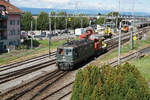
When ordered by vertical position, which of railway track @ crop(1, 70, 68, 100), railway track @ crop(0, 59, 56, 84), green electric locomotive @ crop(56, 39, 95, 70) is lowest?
railway track @ crop(1, 70, 68, 100)

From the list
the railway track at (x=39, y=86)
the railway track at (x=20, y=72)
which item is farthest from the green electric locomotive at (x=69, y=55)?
the railway track at (x=20, y=72)

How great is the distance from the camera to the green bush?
10281mm

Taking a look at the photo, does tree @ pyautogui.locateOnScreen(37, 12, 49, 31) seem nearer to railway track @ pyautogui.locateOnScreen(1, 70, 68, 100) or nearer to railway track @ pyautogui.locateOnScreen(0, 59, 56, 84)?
railway track @ pyautogui.locateOnScreen(0, 59, 56, 84)

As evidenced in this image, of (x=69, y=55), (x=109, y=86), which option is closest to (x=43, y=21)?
(x=69, y=55)

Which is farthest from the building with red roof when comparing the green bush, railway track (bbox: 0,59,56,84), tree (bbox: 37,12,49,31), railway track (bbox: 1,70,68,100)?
the green bush

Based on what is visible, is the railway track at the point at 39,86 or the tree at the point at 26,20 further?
the tree at the point at 26,20

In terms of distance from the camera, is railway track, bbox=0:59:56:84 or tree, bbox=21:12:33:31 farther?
tree, bbox=21:12:33:31

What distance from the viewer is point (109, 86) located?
1085 cm

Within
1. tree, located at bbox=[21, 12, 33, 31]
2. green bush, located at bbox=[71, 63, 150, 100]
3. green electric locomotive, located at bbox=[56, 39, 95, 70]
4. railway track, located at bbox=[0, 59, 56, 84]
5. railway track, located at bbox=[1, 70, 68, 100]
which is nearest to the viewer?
green bush, located at bbox=[71, 63, 150, 100]

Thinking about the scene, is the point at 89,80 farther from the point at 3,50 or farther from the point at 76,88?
the point at 3,50

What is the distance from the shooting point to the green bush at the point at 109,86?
33.7 ft

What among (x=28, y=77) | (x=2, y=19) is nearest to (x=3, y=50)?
(x=2, y=19)

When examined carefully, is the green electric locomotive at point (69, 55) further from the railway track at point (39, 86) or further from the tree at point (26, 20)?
the tree at point (26, 20)

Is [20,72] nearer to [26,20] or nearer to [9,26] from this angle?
[9,26]
